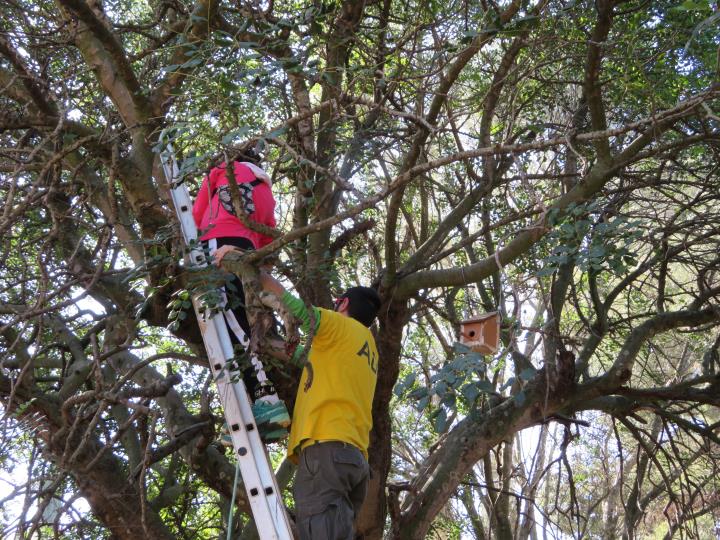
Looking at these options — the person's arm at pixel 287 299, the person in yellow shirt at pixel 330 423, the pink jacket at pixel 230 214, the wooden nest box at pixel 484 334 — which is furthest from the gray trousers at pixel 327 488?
the pink jacket at pixel 230 214

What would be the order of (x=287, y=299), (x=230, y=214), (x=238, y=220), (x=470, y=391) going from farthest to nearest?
1. (x=230, y=214)
2. (x=238, y=220)
3. (x=287, y=299)
4. (x=470, y=391)

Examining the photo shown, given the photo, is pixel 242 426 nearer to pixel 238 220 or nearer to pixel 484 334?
pixel 238 220

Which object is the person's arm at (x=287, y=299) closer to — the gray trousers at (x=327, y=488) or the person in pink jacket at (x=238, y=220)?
the person in pink jacket at (x=238, y=220)

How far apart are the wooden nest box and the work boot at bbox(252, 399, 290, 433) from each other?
0.99 m

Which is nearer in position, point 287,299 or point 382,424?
point 287,299

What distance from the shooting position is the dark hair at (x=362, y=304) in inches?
162

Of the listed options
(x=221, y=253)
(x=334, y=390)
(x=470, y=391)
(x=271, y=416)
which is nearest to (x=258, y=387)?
(x=271, y=416)

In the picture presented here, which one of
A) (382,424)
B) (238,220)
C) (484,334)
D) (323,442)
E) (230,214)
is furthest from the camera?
(382,424)

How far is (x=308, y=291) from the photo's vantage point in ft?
14.8

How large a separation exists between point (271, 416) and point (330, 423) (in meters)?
0.28

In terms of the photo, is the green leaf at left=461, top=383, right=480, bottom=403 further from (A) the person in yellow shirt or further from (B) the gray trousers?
(B) the gray trousers

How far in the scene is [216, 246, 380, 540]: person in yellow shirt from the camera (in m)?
3.44

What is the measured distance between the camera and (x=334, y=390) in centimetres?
363

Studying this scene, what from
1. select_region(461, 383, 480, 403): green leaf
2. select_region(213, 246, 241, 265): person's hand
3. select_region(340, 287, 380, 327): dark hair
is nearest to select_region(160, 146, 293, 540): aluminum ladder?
select_region(213, 246, 241, 265): person's hand
